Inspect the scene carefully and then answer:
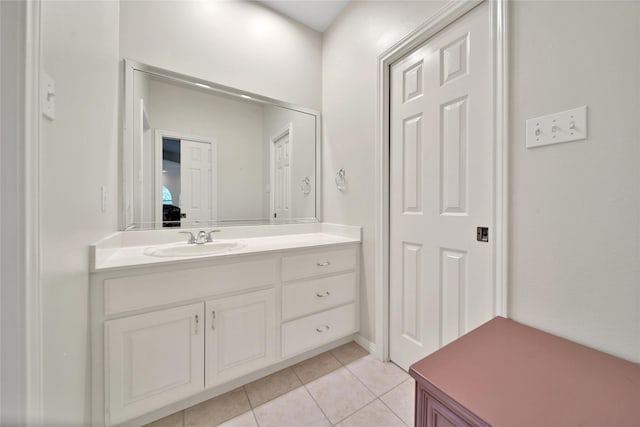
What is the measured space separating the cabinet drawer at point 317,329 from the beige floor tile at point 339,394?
0.21 metres

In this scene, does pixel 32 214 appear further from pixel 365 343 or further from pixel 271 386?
pixel 365 343

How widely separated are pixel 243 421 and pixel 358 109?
204 centimetres

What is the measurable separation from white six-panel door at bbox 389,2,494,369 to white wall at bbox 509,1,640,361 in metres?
0.14

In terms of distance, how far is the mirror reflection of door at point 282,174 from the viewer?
204cm

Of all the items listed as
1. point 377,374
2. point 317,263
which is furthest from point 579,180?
point 377,374

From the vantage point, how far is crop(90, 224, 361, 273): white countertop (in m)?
1.08

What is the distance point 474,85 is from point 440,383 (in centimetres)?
126

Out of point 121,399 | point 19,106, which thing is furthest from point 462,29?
point 121,399

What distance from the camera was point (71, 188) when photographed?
0.81 metres

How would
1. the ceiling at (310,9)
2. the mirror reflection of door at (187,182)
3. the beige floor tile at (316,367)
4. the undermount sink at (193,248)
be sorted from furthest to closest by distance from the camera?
the ceiling at (310,9), the mirror reflection of door at (187,182), the beige floor tile at (316,367), the undermount sink at (193,248)

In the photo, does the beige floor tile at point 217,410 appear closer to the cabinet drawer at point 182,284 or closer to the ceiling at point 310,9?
the cabinet drawer at point 182,284

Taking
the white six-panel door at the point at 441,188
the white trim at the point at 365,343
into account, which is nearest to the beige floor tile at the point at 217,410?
the white trim at the point at 365,343

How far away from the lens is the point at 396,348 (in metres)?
1.61

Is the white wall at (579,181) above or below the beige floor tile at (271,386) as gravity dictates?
above
